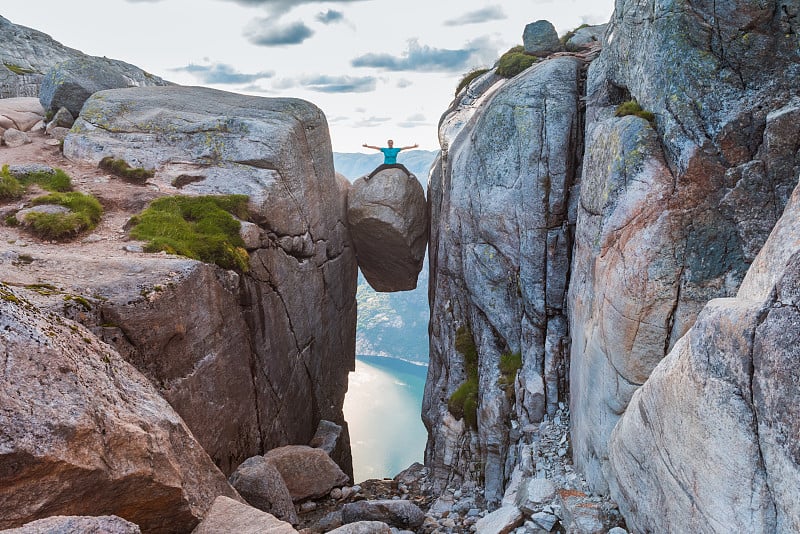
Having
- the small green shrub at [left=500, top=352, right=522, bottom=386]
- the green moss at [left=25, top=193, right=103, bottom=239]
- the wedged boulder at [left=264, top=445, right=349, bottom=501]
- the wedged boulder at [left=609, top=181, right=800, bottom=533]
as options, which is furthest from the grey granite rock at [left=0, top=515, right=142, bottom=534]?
the small green shrub at [left=500, top=352, right=522, bottom=386]

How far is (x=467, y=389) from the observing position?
24.7 m

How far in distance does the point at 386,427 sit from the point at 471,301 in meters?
82.5

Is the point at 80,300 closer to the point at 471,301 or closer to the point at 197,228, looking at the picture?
the point at 197,228

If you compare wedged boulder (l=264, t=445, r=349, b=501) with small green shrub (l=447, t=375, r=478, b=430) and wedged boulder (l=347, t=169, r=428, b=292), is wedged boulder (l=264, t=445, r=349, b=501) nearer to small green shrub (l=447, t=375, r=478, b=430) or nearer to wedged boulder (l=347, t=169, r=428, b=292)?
small green shrub (l=447, t=375, r=478, b=430)

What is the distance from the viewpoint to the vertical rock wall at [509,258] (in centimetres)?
1995

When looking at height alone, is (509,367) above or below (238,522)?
below

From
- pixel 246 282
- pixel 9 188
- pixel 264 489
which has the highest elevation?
pixel 9 188

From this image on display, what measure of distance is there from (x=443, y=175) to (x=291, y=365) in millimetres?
12301

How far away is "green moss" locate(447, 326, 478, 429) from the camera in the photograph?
2397cm

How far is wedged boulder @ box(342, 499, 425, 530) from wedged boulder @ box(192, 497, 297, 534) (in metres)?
6.52

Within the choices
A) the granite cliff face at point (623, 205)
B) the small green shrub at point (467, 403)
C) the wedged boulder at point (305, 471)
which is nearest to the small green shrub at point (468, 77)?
the granite cliff face at point (623, 205)

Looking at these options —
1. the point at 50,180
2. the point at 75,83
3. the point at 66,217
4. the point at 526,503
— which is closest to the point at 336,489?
the point at 526,503

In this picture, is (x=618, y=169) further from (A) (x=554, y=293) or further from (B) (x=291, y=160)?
(B) (x=291, y=160)

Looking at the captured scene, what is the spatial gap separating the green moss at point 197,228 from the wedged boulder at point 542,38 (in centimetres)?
1536
